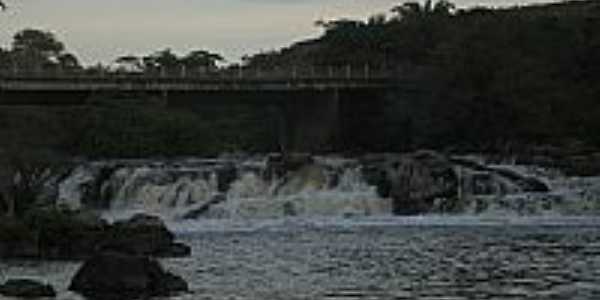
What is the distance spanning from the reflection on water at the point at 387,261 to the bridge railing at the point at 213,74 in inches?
1142

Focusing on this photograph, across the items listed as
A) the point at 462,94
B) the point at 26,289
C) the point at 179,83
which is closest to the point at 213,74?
the point at 179,83

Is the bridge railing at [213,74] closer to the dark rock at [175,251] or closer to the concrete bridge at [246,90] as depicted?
the concrete bridge at [246,90]

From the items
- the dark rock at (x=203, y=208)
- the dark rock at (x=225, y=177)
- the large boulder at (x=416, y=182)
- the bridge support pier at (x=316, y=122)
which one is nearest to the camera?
the large boulder at (x=416, y=182)

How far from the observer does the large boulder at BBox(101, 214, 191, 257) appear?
50438 millimetres

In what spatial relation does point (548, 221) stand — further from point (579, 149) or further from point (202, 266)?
point (202, 266)

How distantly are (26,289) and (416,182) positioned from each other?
3758 cm

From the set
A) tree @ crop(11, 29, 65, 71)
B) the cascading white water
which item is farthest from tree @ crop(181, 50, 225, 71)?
the cascading white water

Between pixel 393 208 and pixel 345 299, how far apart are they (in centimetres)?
3549

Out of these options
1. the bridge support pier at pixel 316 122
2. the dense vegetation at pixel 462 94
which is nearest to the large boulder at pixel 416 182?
the dense vegetation at pixel 462 94

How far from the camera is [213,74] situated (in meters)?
101

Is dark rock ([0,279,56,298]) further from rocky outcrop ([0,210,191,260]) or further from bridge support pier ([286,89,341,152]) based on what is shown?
bridge support pier ([286,89,341,152])

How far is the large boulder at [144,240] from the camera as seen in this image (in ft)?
165

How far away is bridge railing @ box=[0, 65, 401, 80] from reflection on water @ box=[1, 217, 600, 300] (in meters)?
29.0

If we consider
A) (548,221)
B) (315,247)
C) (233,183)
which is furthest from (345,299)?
(233,183)
